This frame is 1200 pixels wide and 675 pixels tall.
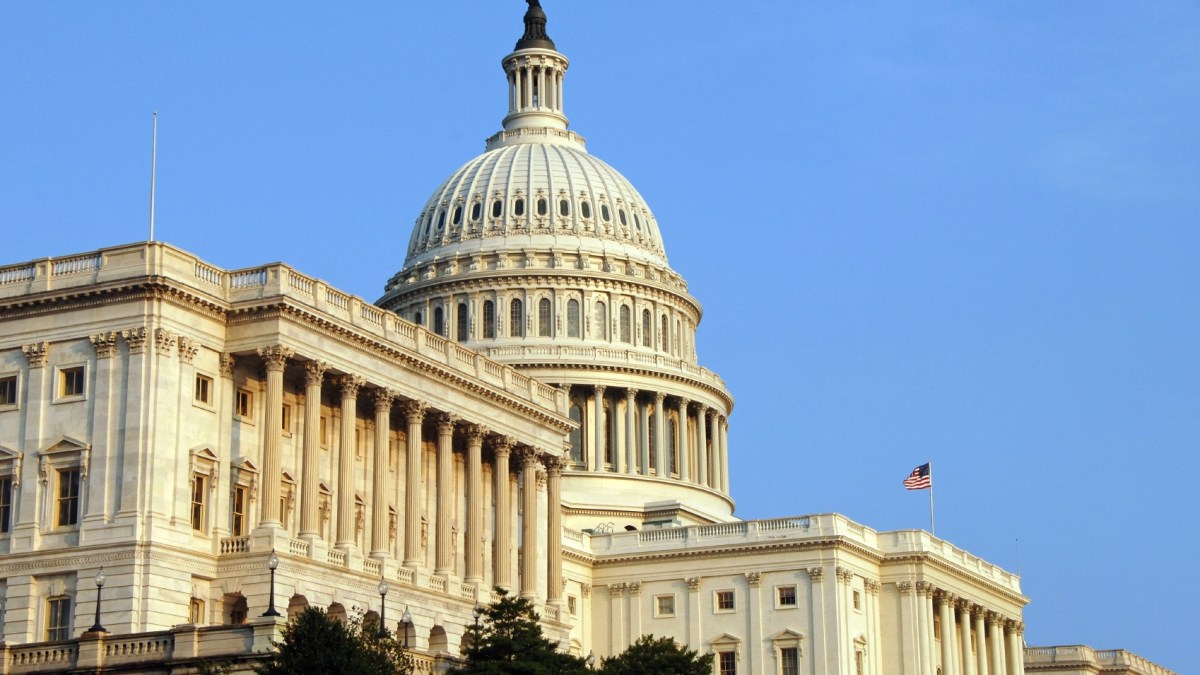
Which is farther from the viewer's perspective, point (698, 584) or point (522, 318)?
point (522, 318)

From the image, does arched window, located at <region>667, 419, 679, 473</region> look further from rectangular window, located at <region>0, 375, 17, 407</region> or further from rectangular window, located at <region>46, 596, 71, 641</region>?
rectangular window, located at <region>46, 596, 71, 641</region>

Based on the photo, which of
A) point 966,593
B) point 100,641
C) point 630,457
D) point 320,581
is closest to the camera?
point 100,641

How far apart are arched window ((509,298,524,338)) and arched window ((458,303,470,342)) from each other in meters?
3.27

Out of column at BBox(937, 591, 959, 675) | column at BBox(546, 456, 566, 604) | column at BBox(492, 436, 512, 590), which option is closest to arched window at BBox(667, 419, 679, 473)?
column at BBox(937, 591, 959, 675)

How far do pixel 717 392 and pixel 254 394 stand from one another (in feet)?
255

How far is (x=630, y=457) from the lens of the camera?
157 meters

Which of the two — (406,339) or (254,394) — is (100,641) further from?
(406,339)

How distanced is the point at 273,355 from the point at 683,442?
73.6 metres

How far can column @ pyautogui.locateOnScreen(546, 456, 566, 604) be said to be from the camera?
11100 cm

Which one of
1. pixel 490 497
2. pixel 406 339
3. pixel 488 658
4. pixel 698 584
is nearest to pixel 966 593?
pixel 698 584

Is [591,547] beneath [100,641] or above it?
above

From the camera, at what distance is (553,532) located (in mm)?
112625

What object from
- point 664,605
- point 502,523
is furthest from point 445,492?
point 664,605

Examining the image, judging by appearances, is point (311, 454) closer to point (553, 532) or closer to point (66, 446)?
point (66, 446)
